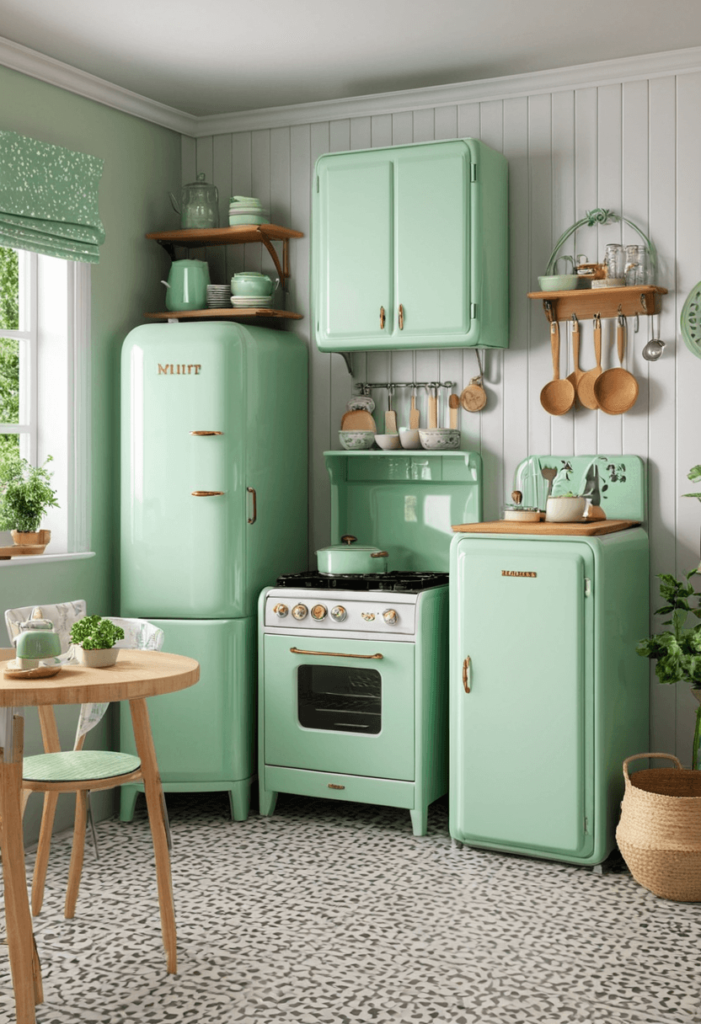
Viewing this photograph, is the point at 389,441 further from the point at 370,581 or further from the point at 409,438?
the point at 370,581

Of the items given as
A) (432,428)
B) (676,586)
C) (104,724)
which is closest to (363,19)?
(432,428)

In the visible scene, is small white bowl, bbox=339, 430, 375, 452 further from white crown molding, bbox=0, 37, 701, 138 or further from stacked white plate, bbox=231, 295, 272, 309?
white crown molding, bbox=0, 37, 701, 138

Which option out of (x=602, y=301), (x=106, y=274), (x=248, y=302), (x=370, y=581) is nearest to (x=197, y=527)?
(x=370, y=581)

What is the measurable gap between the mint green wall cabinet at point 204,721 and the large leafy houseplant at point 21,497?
602mm

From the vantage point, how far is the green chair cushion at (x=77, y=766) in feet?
9.37

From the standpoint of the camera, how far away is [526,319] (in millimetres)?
4141

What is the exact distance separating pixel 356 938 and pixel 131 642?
1.08 m

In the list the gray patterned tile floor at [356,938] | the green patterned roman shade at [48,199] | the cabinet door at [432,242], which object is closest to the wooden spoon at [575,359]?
the cabinet door at [432,242]

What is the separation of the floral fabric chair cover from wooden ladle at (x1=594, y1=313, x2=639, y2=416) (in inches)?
71.6

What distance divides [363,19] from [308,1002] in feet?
9.60

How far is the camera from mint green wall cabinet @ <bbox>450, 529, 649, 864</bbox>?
348 cm

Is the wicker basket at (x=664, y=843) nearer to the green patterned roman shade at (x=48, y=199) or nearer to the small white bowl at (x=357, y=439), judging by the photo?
the small white bowl at (x=357, y=439)

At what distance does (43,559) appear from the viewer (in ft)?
12.8

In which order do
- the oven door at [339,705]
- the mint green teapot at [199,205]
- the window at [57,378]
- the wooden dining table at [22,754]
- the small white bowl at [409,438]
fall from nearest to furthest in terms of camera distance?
the wooden dining table at [22,754] → the oven door at [339,705] → the window at [57,378] → the small white bowl at [409,438] → the mint green teapot at [199,205]
